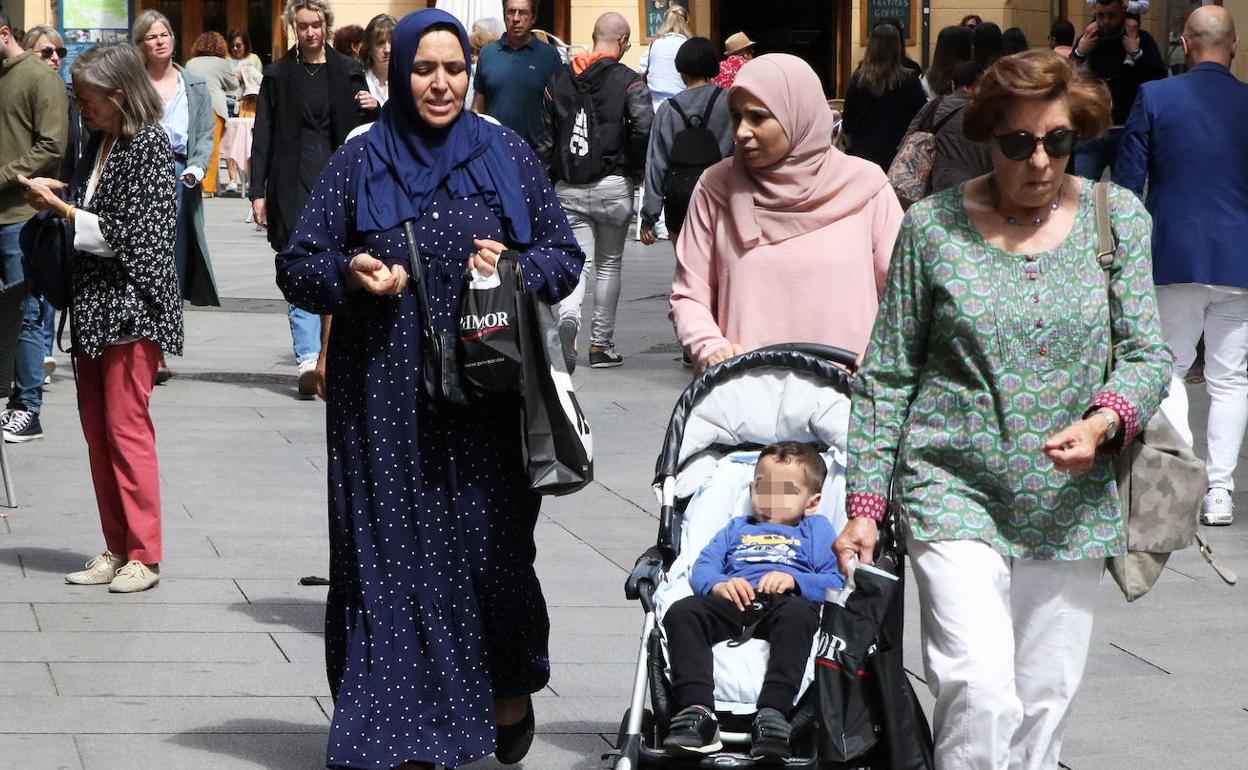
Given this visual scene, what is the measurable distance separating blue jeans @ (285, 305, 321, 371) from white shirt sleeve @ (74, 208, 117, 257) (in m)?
4.52

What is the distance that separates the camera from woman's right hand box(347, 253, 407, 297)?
179 inches

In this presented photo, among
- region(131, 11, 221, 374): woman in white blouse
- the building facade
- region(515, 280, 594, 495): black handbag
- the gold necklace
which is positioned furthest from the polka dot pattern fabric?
the building facade

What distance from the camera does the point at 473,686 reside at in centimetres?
480

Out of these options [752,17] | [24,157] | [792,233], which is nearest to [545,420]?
[792,233]

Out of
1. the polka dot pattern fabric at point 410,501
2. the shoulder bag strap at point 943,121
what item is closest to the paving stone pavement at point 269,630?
the polka dot pattern fabric at point 410,501

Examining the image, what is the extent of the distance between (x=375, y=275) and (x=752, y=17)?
2824 centimetres

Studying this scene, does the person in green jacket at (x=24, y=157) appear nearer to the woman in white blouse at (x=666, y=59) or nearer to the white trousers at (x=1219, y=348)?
the white trousers at (x=1219, y=348)

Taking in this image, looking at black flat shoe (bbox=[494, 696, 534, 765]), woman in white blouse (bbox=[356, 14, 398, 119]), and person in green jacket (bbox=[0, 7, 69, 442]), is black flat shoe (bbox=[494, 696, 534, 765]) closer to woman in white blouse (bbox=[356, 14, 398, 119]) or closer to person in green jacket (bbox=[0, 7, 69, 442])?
person in green jacket (bbox=[0, 7, 69, 442])

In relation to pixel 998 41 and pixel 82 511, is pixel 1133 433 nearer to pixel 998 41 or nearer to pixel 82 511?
pixel 82 511

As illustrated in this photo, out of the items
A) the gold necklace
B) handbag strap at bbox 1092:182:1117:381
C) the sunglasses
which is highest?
the sunglasses

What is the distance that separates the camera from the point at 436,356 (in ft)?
15.4

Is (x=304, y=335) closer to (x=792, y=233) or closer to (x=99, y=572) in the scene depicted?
(x=99, y=572)

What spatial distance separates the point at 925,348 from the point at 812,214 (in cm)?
118

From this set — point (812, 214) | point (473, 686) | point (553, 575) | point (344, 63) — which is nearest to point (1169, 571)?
point (553, 575)
